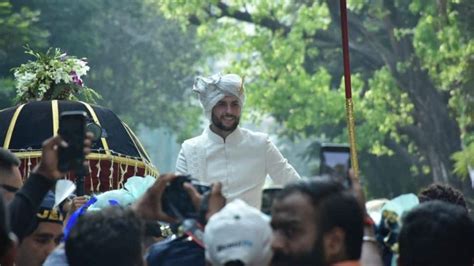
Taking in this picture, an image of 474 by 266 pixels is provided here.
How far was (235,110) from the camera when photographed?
10.3m

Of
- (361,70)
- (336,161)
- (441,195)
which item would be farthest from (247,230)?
(361,70)

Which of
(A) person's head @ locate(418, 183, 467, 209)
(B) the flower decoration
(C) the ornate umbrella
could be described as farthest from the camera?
(B) the flower decoration

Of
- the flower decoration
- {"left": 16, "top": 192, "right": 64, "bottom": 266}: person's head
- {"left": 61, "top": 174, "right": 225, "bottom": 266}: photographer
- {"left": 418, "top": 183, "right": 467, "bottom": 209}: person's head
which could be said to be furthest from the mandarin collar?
{"left": 61, "top": 174, "right": 225, "bottom": 266}: photographer

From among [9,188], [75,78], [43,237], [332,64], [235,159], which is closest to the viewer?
[9,188]

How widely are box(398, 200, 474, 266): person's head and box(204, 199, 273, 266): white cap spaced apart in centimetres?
63

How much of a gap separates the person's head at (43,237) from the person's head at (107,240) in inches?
93.3

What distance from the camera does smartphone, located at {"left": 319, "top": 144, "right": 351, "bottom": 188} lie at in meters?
6.73

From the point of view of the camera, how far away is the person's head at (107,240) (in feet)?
21.8

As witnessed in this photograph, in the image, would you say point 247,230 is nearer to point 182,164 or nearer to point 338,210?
point 338,210

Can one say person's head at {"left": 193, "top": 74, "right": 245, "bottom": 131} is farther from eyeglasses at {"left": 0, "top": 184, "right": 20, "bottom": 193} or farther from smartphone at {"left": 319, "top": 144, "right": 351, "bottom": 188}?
smartphone at {"left": 319, "top": 144, "right": 351, "bottom": 188}

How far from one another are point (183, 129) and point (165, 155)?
29974 millimetres

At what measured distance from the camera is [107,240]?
21.8 feet

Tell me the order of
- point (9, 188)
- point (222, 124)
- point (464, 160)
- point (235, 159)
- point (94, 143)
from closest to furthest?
1. point (9, 188)
2. point (235, 159)
3. point (222, 124)
4. point (94, 143)
5. point (464, 160)

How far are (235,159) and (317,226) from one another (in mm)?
3694
